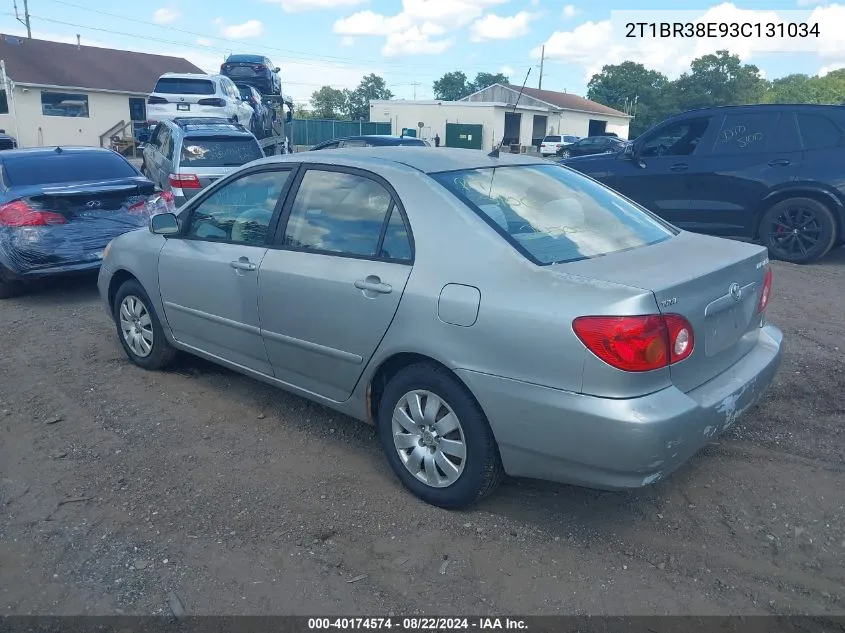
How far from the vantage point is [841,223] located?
834cm

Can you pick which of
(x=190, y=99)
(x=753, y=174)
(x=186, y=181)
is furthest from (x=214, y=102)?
(x=753, y=174)

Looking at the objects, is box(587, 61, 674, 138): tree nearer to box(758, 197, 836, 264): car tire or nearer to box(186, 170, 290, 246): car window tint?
box(758, 197, 836, 264): car tire

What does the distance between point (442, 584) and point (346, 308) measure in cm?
141

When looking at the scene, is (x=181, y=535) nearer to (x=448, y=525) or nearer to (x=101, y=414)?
(x=448, y=525)

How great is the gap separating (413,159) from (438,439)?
1.50m

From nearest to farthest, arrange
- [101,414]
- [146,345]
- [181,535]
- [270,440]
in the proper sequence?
[181,535]
[270,440]
[101,414]
[146,345]

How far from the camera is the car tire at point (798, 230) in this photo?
8422 mm

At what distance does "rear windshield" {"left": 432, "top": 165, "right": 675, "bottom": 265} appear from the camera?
11.0 ft

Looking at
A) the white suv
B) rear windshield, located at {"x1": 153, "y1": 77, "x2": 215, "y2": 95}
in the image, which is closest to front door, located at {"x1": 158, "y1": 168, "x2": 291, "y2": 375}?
the white suv

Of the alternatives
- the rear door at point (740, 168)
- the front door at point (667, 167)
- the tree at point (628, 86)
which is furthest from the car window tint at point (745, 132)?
the tree at point (628, 86)

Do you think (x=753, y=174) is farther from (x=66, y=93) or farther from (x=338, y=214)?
(x=66, y=93)

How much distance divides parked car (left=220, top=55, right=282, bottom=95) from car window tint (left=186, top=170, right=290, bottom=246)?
2161cm

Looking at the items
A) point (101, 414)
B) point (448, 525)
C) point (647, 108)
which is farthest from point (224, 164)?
point (647, 108)

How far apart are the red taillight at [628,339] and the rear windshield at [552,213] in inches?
18.1
